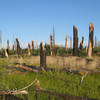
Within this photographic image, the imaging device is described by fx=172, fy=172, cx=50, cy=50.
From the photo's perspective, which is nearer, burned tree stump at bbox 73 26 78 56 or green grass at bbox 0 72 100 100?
green grass at bbox 0 72 100 100

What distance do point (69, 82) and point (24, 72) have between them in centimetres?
224

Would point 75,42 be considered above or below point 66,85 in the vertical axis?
above

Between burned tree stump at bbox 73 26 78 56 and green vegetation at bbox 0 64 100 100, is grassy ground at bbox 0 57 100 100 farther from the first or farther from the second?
burned tree stump at bbox 73 26 78 56

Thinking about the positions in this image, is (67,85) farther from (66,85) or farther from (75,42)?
(75,42)

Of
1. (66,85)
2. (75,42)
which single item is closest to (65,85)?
(66,85)

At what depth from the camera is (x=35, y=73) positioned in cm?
613

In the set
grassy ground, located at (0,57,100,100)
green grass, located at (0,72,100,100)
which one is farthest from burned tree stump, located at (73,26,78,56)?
green grass, located at (0,72,100,100)

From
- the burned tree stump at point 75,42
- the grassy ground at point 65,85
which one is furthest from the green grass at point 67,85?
the burned tree stump at point 75,42

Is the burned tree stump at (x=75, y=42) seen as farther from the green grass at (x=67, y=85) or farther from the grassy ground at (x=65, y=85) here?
the green grass at (x=67, y=85)

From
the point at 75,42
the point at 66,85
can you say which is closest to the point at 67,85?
the point at 66,85

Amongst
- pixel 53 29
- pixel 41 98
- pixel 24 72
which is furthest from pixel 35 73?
pixel 53 29

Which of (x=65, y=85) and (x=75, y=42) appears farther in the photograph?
Answer: (x=75, y=42)

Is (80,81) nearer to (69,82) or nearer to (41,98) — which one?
(69,82)

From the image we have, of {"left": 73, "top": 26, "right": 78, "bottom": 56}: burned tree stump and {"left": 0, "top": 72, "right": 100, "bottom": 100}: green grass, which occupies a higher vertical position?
{"left": 73, "top": 26, "right": 78, "bottom": 56}: burned tree stump
